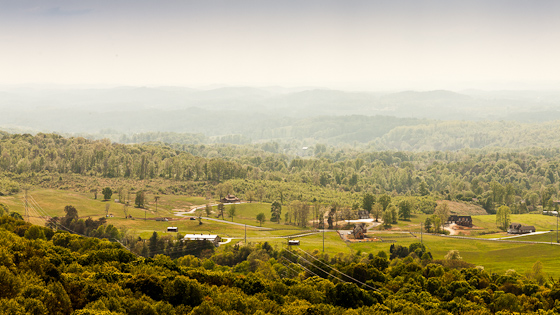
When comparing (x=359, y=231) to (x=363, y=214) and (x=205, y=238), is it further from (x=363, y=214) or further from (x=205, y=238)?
(x=205, y=238)

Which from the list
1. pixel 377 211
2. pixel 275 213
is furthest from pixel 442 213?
pixel 275 213

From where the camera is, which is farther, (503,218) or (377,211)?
(377,211)

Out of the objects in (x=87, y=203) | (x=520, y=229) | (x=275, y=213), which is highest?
(x=87, y=203)

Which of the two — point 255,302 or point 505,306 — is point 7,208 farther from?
point 505,306

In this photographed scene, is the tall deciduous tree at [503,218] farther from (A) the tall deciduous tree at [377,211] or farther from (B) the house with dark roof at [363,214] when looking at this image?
(B) the house with dark roof at [363,214]

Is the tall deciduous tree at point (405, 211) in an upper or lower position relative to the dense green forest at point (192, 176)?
lower

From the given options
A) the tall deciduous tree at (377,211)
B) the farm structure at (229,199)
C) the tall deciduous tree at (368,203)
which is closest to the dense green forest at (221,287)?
the tall deciduous tree at (377,211)
